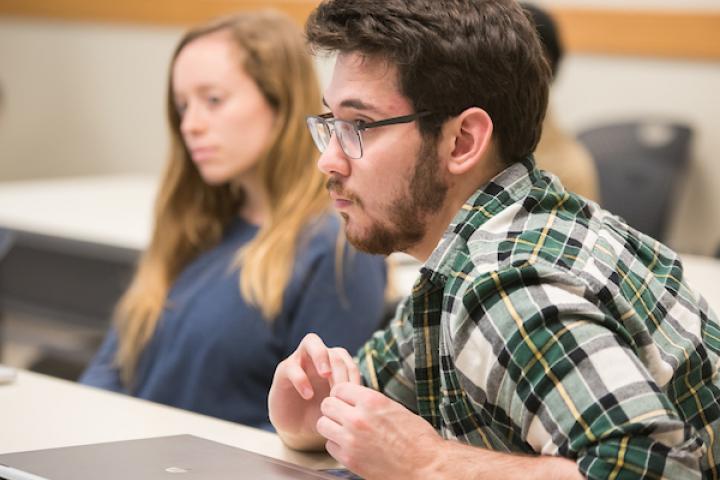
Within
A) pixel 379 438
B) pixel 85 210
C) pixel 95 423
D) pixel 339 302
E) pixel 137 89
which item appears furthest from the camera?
pixel 137 89

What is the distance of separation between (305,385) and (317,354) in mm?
46

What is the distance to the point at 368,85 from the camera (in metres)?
1.20

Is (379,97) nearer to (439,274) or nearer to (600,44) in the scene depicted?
(439,274)

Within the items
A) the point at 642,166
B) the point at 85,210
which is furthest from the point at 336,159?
the point at 642,166

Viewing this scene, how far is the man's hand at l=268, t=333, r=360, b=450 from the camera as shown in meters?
1.31

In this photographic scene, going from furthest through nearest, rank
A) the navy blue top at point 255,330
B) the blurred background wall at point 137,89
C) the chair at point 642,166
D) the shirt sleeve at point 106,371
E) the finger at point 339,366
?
1. the blurred background wall at point 137,89
2. the chair at point 642,166
3. the shirt sleeve at point 106,371
4. the navy blue top at point 255,330
5. the finger at point 339,366

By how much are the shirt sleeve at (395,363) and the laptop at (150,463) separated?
19cm

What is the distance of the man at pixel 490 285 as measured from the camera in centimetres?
99

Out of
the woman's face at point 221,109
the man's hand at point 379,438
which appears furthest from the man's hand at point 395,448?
the woman's face at point 221,109

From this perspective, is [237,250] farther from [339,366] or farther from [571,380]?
[571,380]

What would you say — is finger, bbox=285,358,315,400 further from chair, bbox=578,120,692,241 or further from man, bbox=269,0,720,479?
chair, bbox=578,120,692,241

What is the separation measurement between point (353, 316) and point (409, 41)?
34.1 inches

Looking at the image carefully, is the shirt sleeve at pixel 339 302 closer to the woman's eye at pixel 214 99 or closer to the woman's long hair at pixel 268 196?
the woman's long hair at pixel 268 196

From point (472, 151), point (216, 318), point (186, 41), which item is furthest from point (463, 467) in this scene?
point (186, 41)
